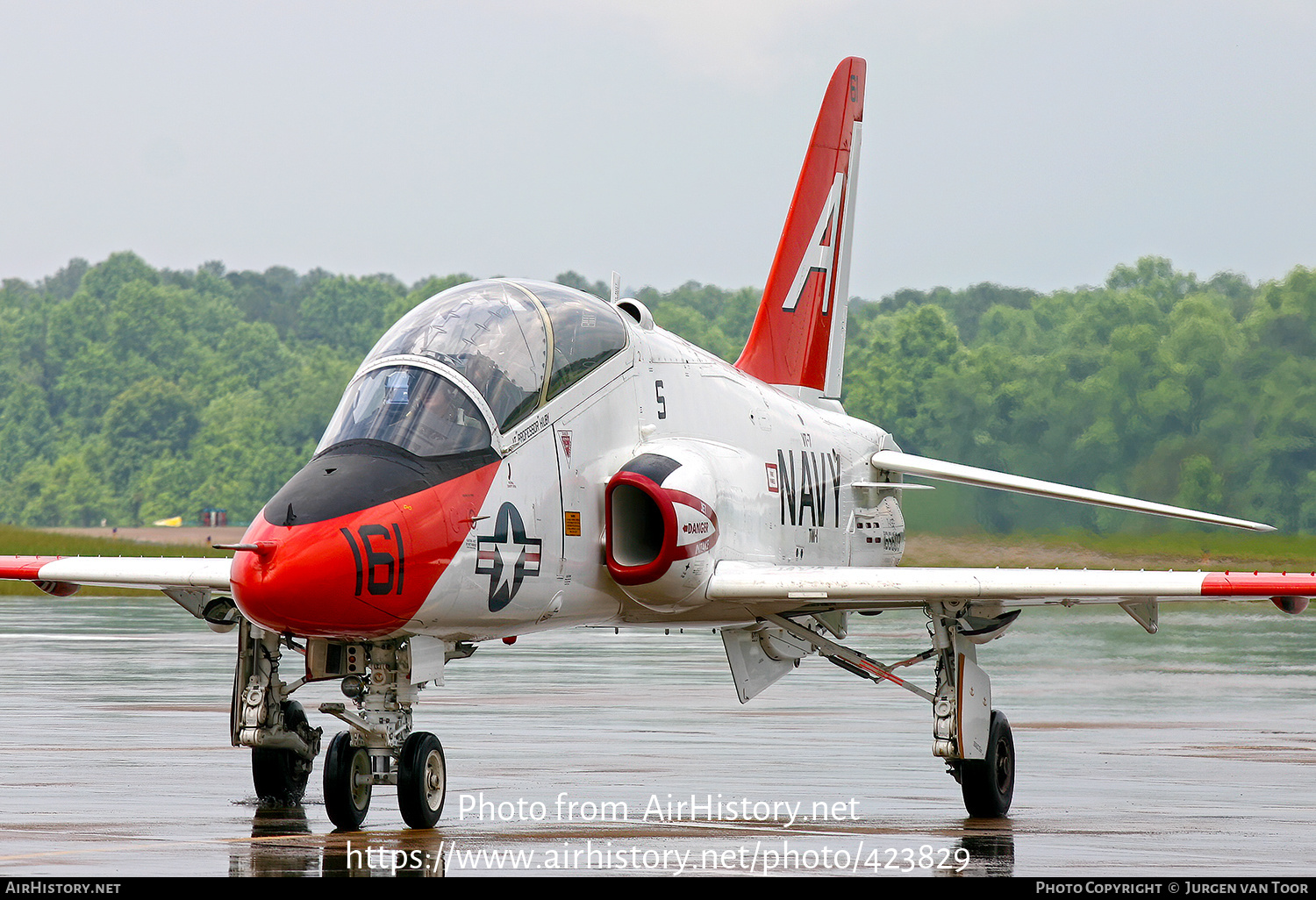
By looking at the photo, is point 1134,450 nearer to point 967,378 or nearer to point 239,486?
point 967,378

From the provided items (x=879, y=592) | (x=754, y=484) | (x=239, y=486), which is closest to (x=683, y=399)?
(x=754, y=484)

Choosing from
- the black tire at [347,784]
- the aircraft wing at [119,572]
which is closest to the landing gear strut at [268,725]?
the aircraft wing at [119,572]

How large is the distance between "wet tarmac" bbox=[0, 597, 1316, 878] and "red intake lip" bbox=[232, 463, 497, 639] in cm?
107

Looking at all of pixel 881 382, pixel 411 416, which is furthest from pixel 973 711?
pixel 881 382

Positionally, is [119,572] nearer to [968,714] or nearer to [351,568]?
[351,568]

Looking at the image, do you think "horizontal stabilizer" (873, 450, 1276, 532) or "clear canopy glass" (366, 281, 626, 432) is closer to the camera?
"clear canopy glass" (366, 281, 626, 432)

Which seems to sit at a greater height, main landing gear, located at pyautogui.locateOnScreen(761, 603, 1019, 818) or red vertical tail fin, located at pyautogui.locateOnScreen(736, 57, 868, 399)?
red vertical tail fin, located at pyautogui.locateOnScreen(736, 57, 868, 399)

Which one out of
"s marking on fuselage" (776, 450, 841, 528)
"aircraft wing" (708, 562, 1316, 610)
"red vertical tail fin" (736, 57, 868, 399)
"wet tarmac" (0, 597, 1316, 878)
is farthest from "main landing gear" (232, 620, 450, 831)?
"red vertical tail fin" (736, 57, 868, 399)

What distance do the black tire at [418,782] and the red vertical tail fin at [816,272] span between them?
637cm

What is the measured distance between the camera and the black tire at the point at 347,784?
915 cm

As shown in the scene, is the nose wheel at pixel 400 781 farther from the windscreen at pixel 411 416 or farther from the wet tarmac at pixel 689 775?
the windscreen at pixel 411 416

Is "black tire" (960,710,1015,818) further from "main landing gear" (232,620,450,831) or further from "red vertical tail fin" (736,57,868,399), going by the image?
"red vertical tail fin" (736,57,868,399)

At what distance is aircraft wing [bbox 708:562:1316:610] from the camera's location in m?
9.79
